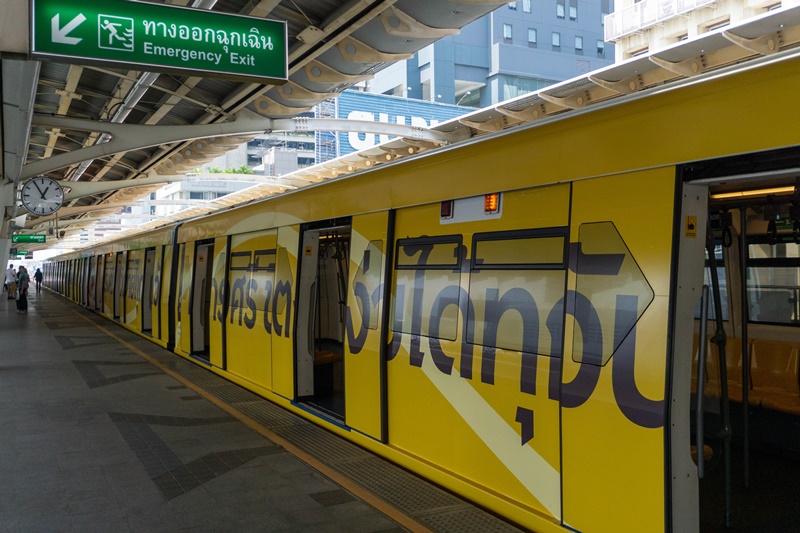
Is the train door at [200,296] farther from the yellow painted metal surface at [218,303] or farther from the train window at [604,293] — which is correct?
the train window at [604,293]

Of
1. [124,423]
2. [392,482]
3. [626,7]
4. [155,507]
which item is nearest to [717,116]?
[392,482]

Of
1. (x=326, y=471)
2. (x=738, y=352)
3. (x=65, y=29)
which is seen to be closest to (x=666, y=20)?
(x=738, y=352)

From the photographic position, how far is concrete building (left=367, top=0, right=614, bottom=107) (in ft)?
154

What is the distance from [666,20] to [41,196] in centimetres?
2143

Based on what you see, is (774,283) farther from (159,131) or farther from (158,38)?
(159,131)

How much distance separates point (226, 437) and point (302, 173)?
11222 mm

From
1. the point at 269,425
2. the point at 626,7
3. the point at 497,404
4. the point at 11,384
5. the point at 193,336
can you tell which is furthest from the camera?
the point at 626,7

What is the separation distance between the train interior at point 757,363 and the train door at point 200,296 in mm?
8534

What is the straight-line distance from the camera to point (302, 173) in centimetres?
1730

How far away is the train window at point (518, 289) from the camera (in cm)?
417

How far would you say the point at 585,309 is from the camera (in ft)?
12.9

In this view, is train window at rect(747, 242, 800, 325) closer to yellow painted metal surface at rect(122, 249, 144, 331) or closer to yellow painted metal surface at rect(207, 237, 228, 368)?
yellow painted metal surface at rect(207, 237, 228, 368)

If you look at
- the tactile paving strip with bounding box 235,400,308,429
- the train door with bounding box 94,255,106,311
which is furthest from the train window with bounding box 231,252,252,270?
the train door with bounding box 94,255,106,311

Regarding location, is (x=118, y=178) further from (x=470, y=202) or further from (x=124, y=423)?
(x=470, y=202)
